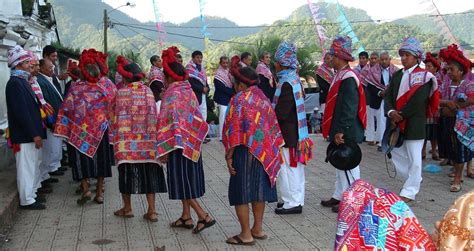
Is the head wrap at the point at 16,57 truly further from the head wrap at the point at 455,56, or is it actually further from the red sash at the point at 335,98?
the head wrap at the point at 455,56

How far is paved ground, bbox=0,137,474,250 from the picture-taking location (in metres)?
4.88

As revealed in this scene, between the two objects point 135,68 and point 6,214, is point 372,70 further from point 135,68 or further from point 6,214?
point 6,214

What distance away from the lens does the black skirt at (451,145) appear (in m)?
6.90

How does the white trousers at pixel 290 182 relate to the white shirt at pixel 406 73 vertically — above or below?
below

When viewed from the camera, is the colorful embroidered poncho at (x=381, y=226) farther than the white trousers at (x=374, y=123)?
No

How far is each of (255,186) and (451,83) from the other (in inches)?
150

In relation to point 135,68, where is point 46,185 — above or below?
below

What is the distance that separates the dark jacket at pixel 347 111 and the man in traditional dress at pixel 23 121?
3208 mm

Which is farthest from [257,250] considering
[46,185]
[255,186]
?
[46,185]

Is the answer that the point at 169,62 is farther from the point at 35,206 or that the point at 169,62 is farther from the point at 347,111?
the point at 35,206

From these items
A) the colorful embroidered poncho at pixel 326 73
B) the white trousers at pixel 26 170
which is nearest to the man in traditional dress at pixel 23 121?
the white trousers at pixel 26 170

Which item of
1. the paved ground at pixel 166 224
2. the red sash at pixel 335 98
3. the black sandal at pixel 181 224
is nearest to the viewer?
the paved ground at pixel 166 224

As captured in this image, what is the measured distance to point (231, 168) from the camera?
4.64 meters

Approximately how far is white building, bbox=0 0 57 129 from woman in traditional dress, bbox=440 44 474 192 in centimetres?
586
